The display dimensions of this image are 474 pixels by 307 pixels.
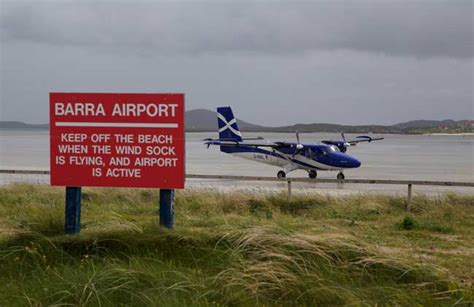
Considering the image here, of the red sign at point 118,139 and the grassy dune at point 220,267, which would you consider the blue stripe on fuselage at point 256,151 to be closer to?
the grassy dune at point 220,267

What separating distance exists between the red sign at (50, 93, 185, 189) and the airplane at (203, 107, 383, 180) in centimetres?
2015

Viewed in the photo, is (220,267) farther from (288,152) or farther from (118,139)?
(288,152)

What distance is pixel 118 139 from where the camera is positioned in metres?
7.05

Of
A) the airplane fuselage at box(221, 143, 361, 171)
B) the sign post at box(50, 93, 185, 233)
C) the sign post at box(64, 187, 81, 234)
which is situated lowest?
the airplane fuselage at box(221, 143, 361, 171)

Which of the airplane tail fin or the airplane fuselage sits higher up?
the airplane tail fin

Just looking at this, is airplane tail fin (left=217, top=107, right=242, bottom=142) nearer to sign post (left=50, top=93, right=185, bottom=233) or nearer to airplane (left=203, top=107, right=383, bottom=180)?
airplane (left=203, top=107, right=383, bottom=180)

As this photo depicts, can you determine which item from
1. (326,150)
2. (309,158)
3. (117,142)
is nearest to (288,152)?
(309,158)

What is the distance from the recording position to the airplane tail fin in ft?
116

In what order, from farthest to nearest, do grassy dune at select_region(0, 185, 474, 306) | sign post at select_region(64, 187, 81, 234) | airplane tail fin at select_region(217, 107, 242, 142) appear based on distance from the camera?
airplane tail fin at select_region(217, 107, 242, 142) < sign post at select_region(64, 187, 81, 234) < grassy dune at select_region(0, 185, 474, 306)

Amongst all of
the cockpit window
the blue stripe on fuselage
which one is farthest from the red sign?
the blue stripe on fuselage

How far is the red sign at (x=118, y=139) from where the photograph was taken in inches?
275

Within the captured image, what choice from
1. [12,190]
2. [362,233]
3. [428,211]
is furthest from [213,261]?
[12,190]

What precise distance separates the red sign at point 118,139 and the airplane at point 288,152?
66.1 feet

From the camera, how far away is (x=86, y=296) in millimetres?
4793
